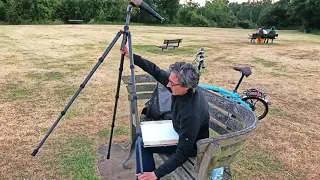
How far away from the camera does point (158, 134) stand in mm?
3191

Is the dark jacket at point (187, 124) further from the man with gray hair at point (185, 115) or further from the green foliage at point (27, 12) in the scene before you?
the green foliage at point (27, 12)

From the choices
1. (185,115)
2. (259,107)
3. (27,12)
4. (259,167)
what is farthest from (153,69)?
(27,12)

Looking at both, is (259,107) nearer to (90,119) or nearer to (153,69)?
(90,119)

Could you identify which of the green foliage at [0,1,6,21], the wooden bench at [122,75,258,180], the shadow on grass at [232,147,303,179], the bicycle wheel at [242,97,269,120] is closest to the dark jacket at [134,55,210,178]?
the wooden bench at [122,75,258,180]

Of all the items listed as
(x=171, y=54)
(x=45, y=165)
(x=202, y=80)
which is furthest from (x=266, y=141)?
(x=171, y=54)

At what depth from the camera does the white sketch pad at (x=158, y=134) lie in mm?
3068

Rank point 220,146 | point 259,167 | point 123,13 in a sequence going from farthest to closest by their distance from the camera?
point 123,13 → point 259,167 → point 220,146

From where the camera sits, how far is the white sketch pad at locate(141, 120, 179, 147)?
307 centimetres

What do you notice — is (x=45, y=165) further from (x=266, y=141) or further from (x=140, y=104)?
(x=266, y=141)

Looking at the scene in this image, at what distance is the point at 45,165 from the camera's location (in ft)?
14.3

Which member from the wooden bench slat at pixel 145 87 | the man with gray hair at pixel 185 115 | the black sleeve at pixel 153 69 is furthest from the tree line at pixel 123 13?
the man with gray hair at pixel 185 115

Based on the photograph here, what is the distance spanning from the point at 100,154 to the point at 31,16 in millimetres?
42300

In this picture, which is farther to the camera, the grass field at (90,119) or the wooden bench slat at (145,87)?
the wooden bench slat at (145,87)

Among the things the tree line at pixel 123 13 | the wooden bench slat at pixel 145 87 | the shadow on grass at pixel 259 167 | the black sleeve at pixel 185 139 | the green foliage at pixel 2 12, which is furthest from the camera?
the green foliage at pixel 2 12
